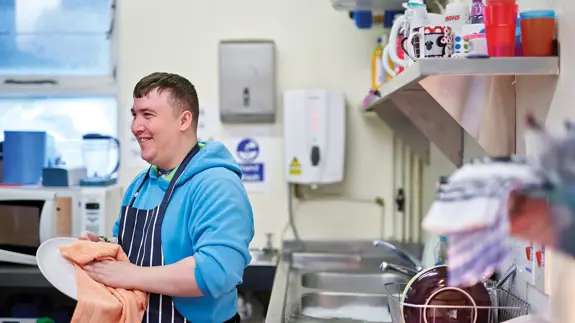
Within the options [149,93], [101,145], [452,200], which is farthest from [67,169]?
[452,200]

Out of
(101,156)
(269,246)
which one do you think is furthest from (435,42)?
(101,156)

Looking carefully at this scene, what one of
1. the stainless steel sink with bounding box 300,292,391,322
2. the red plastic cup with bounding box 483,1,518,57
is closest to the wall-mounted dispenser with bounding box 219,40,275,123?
the stainless steel sink with bounding box 300,292,391,322

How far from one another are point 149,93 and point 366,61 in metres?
1.59

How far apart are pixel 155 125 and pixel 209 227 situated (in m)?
0.31

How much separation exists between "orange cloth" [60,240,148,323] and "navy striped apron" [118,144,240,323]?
4 cm

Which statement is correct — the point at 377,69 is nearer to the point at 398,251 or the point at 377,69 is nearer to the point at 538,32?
the point at 398,251

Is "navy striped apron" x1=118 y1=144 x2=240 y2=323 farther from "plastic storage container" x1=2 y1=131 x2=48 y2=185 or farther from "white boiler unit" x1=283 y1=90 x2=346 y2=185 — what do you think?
"plastic storage container" x1=2 y1=131 x2=48 y2=185

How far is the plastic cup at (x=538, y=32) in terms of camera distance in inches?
53.5

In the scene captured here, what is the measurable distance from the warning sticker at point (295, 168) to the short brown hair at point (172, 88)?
4.12 feet

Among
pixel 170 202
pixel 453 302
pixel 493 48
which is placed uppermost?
pixel 493 48

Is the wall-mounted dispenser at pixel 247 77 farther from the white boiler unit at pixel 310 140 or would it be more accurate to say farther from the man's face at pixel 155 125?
the man's face at pixel 155 125

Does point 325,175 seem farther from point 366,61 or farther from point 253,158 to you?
point 366,61

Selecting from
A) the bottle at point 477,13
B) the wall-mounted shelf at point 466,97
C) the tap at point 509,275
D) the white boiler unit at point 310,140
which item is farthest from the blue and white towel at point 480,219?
the white boiler unit at point 310,140

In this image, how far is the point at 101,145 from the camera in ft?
10.2
